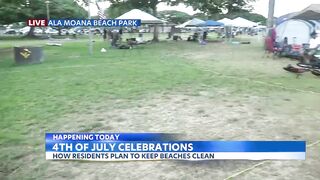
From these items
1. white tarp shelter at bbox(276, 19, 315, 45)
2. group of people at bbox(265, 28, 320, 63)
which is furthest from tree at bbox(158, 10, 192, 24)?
group of people at bbox(265, 28, 320, 63)

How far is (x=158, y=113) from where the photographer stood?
8125 millimetres

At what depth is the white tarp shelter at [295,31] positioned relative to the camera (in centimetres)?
2042

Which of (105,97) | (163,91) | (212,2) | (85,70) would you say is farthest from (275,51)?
(212,2)

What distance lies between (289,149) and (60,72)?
12401 millimetres

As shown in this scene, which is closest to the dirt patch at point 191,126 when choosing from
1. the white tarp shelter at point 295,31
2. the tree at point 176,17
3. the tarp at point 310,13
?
the white tarp shelter at point 295,31

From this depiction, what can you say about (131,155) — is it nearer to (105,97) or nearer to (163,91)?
(105,97)

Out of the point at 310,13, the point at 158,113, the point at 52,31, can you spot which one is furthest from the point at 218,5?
the point at 52,31
